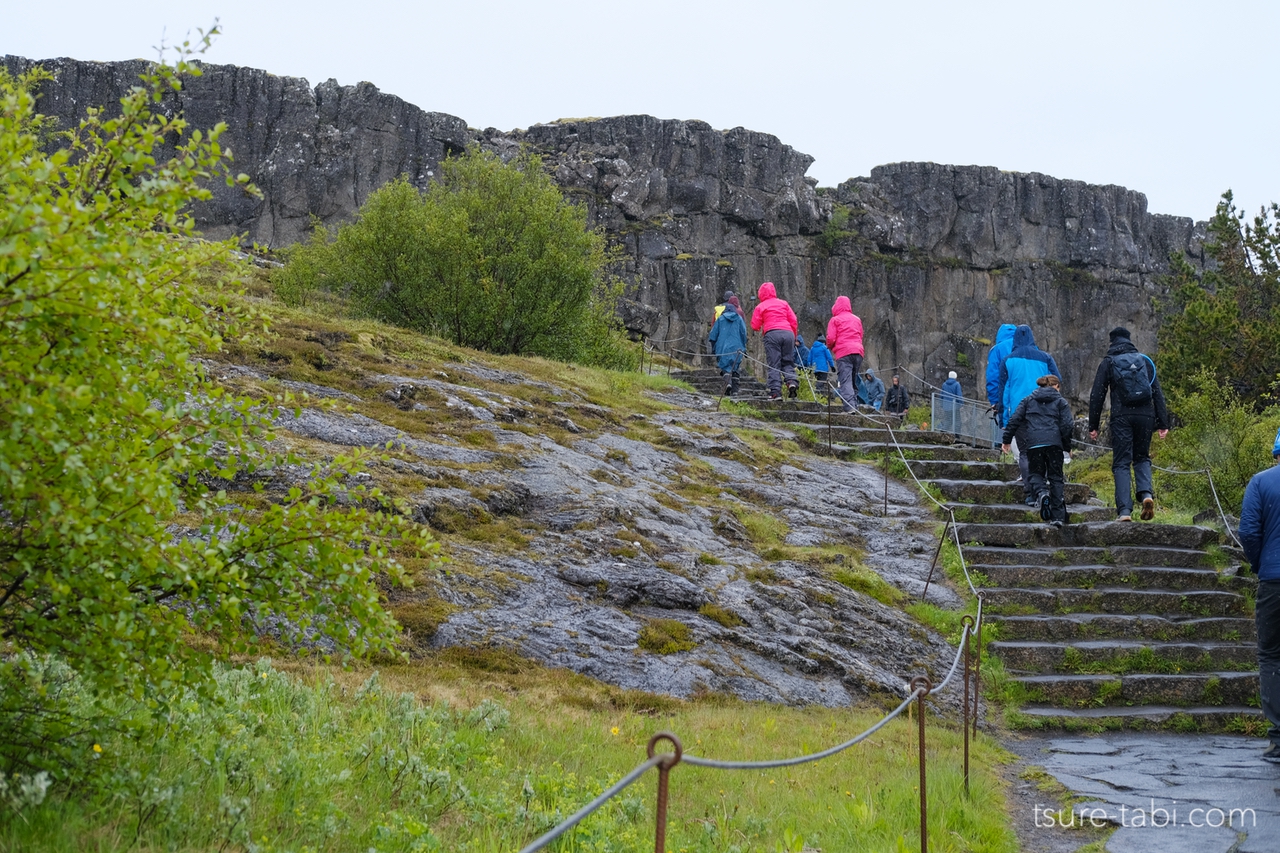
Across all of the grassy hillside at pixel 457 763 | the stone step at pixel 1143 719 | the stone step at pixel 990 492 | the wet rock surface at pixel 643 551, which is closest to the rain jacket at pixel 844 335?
the wet rock surface at pixel 643 551

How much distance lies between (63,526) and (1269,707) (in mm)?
7796

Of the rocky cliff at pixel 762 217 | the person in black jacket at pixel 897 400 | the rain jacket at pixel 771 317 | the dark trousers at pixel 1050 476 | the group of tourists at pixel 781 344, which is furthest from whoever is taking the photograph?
the rocky cliff at pixel 762 217

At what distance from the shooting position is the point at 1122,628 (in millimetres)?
10727

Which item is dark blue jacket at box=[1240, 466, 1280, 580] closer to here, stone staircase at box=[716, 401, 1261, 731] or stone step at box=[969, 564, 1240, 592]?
stone staircase at box=[716, 401, 1261, 731]

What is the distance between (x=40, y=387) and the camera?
10.1ft

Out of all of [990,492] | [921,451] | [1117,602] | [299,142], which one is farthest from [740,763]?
[299,142]

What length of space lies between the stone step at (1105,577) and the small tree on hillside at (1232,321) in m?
9.39

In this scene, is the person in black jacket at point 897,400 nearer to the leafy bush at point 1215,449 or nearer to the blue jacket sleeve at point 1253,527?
the leafy bush at point 1215,449

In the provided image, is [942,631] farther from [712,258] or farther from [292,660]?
[712,258]

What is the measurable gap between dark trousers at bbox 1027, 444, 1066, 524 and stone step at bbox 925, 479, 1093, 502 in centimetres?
153

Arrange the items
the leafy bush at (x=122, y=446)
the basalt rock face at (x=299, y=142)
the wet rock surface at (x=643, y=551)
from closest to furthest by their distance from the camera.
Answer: the leafy bush at (x=122, y=446) → the wet rock surface at (x=643, y=551) → the basalt rock face at (x=299, y=142)

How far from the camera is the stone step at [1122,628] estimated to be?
1065 cm

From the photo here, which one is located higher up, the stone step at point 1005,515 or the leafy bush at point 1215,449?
the leafy bush at point 1215,449

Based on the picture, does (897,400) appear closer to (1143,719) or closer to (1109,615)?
(1109,615)
